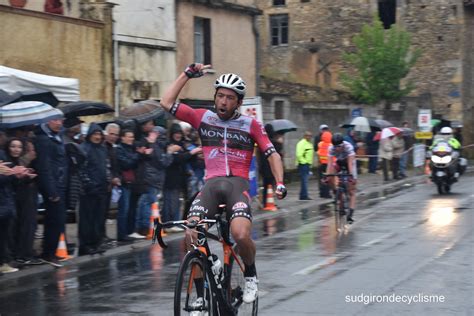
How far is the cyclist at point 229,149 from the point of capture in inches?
314

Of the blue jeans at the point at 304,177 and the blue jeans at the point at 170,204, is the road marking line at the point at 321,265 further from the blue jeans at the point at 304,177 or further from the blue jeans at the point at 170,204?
the blue jeans at the point at 304,177

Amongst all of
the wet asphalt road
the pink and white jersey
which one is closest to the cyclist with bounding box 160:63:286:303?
the pink and white jersey

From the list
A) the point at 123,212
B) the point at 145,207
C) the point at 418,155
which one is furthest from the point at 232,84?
the point at 418,155

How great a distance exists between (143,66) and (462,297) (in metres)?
19.0

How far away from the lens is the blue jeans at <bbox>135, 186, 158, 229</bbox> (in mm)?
15688

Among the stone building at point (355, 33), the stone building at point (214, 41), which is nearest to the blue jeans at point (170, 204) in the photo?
the stone building at point (214, 41)

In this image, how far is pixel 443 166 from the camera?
24.6 m

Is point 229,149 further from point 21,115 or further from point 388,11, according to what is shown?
point 388,11

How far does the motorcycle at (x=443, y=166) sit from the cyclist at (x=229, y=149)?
55.4ft

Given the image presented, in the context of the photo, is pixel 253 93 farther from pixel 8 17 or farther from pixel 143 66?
pixel 8 17

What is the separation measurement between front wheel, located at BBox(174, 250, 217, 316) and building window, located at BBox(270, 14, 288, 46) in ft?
164

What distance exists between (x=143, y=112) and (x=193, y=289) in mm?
10207

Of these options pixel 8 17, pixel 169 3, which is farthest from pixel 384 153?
pixel 8 17

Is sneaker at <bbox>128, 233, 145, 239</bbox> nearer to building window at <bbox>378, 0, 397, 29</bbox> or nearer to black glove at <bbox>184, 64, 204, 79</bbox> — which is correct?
black glove at <bbox>184, 64, 204, 79</bbox>
